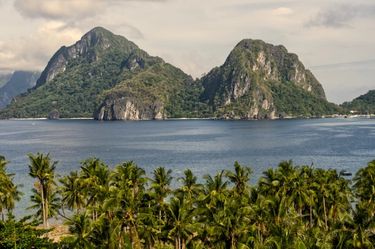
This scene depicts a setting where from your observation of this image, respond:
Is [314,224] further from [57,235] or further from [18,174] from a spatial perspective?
[18,174]

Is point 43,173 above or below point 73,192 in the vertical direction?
above

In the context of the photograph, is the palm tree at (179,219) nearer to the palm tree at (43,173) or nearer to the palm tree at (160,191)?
the palm tree at (160,191)

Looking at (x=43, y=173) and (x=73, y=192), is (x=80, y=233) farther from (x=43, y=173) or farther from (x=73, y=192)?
(x=43, y=173)

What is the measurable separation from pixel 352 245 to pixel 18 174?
155m

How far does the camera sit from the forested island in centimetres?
5328

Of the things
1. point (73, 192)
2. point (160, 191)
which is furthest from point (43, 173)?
point (160, 191)

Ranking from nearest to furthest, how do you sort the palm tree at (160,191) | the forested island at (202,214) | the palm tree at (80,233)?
the palm tree at (80,233) → the forested island at (202,214) → the palm tree at (160,191)

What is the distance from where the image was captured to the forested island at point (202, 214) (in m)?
53.3

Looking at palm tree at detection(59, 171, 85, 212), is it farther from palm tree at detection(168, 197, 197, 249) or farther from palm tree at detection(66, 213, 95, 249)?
palm tree at detection(168, 197, 197, 249)

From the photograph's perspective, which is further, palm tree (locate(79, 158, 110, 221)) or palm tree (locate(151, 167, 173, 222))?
palm tree (locate(79, 158, 110, 221))

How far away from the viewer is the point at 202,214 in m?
65.4

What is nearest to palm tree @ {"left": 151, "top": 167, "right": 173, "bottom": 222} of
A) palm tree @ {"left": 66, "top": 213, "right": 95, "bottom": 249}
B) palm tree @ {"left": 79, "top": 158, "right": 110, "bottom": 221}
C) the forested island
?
the forested island

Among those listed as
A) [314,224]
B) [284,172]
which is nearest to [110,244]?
[284,172]

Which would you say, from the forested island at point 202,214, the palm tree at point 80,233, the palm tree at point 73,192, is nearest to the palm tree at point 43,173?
the forested island at point 202,214
